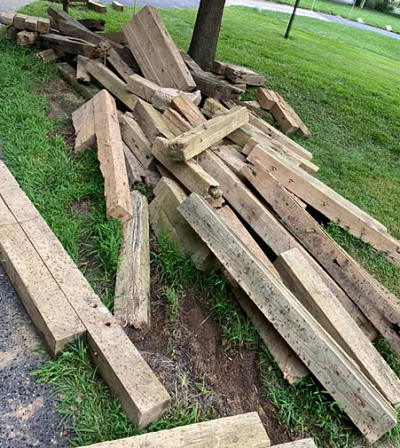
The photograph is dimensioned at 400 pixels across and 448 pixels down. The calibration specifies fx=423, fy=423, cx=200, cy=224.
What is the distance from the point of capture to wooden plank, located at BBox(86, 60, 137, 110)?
4.79 m

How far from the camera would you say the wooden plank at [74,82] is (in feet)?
16.8

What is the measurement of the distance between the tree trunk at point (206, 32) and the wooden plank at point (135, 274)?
4314mm

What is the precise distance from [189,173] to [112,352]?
1.66 meters

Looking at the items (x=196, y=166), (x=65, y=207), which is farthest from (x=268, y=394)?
(x=65, y=207)

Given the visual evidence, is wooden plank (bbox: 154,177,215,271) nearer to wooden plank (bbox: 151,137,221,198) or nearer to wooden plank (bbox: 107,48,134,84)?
wooden plank (bbox: 151,137,221,198)

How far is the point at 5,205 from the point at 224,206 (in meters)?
1.58

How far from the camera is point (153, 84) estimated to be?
478 cm

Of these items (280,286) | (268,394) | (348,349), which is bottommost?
(268,394)

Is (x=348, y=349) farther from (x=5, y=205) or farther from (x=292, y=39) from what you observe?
(x=292, y=39)

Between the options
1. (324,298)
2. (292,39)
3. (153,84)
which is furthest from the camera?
(292,39)

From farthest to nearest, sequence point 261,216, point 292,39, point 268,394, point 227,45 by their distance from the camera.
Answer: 1. point 292,39
2. point 227,45
3. point 261,216
4. point 268,394

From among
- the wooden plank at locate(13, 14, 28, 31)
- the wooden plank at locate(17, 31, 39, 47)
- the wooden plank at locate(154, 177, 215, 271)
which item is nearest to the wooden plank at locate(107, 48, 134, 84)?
the wooden plank at locate(17, 31, 39, 47)

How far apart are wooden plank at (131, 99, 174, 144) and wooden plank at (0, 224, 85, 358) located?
172cm

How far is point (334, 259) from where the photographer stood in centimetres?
310
